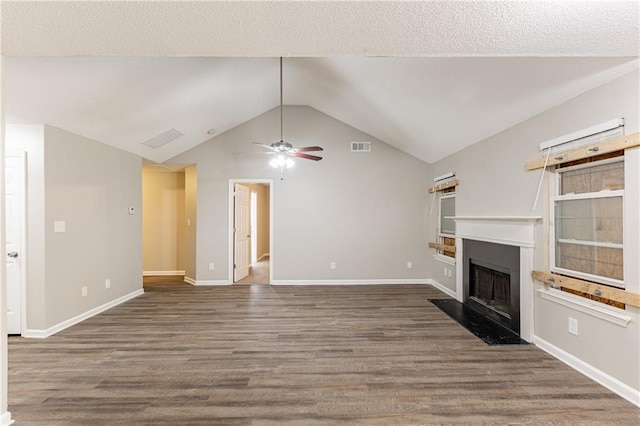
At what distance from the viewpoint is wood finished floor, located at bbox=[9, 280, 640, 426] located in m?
2.13

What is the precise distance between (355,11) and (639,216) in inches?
96.2

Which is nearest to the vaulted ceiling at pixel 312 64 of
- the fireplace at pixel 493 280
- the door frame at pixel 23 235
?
the door frame at pixel 23 235

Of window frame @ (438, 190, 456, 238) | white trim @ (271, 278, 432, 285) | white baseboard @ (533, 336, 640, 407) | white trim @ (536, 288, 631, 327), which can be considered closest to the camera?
white baseboard @ (533, 336, 640, 407)

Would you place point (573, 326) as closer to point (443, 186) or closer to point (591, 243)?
point (591, 243)

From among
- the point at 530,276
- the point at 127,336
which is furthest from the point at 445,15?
the point at 127,336

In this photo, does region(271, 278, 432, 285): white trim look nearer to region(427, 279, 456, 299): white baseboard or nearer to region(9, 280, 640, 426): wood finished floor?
region(427, 279, 456, 299): white baseboard

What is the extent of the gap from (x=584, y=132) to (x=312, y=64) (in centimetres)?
320

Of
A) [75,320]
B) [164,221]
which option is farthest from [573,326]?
[164,221]

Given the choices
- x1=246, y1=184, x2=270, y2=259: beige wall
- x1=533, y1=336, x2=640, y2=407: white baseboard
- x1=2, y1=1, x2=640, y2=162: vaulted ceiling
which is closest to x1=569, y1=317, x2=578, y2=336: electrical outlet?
x1=533, y1=336, x2=640, y2=407: white baseboard

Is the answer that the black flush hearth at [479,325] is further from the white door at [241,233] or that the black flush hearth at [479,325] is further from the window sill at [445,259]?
the white door at [241,233]

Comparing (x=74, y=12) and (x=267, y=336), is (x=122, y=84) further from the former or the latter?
(x=267, y=336)

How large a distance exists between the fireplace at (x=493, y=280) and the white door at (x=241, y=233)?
169 inches

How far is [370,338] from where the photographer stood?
3.42 meters

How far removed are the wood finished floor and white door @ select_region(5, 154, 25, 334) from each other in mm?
327
